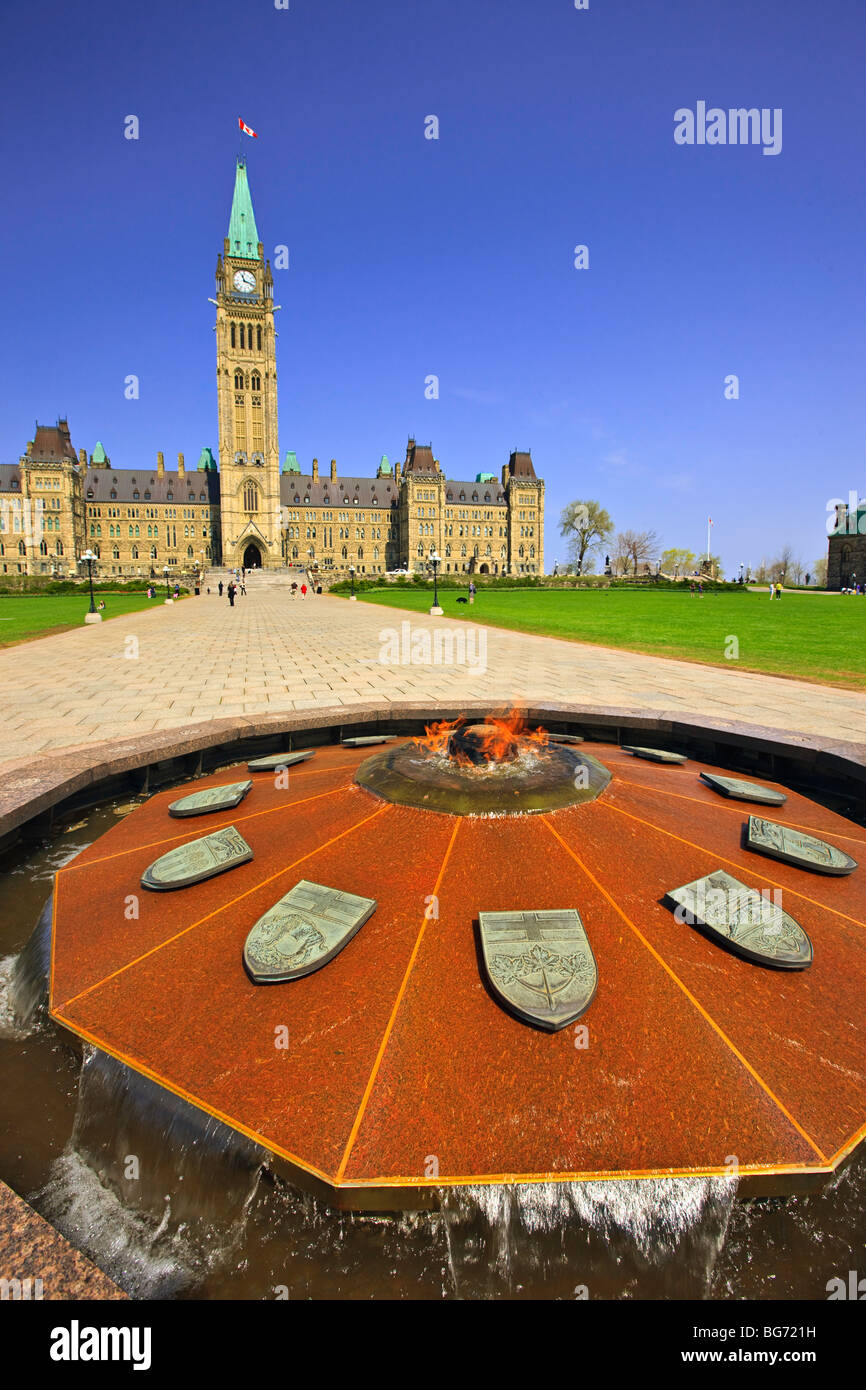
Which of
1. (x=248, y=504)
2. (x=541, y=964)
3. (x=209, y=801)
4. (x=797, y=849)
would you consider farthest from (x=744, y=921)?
(x=248, y=504)

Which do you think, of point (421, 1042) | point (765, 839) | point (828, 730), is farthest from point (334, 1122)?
point (828, 730)

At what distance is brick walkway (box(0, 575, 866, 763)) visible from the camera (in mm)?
7680

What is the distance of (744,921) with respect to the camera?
8.82 feet

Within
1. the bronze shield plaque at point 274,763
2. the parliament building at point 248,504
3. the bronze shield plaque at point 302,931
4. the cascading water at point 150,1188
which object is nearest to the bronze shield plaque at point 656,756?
the bronze shield plaque at point 274,763

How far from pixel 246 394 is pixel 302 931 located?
101012 millimetres

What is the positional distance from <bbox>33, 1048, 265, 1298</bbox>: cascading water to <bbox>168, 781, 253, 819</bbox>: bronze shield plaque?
185cm

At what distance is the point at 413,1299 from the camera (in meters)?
1.69

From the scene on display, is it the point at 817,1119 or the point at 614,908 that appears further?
the point at 614,908

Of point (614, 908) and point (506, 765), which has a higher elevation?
point (506, 765)

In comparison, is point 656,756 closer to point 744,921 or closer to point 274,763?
point 744,921

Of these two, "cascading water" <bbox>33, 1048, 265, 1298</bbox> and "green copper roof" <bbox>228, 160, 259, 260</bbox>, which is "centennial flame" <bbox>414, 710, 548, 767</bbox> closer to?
"cascading water" <bbox>33, 1048, 265, 1298</bbox>

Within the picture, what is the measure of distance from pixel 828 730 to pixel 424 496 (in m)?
104

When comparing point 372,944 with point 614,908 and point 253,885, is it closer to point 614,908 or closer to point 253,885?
point 253,885

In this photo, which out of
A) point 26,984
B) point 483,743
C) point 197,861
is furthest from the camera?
point 483,743
